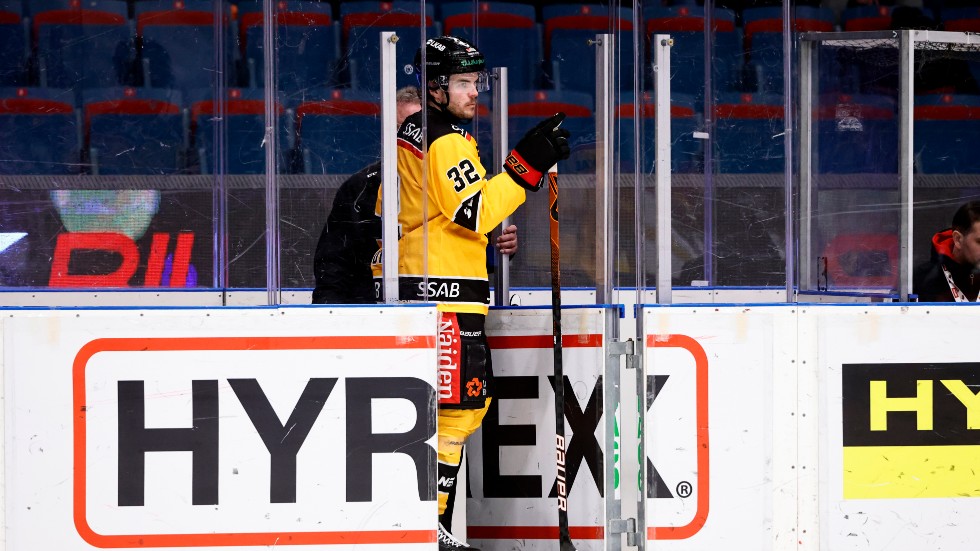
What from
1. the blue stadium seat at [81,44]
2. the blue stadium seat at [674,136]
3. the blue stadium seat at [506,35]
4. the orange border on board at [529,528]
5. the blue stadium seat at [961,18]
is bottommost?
the orange border on board at [529,528]

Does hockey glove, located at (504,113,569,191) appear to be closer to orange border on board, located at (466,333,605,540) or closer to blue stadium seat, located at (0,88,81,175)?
orange border on board, located at (466,333,605,540)

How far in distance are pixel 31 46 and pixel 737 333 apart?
2194 mm

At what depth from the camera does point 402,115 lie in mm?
3092

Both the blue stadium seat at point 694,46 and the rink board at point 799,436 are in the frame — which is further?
the blue stadium seat at point 694,46

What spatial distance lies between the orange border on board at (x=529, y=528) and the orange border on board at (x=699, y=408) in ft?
1.13

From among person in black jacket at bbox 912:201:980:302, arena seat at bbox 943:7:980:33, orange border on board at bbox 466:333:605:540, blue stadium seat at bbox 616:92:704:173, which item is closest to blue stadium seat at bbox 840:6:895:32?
arena seat at bbox 943:7:980:33

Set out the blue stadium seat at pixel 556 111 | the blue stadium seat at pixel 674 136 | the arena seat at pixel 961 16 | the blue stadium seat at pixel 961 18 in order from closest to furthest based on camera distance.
Answer: 1. the blue stadium seat at pixel 674 136
2. the blue stadium seat at pixel 556 111
3. the blue stadium seat at pixel 961 18
4. the arena seat at pixel 961 16

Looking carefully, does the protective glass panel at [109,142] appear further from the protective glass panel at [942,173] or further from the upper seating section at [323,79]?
the protective glass panel at [942,173]

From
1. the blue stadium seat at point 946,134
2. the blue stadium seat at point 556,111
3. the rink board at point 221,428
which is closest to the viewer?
the rink board at point 221,428

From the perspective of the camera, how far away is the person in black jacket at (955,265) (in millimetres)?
3250

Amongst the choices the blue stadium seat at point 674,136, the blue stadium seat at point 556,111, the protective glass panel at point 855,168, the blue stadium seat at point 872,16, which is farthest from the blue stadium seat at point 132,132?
the blue stadium seat at point 872,16

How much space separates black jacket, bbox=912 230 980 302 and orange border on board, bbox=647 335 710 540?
0.81 metres

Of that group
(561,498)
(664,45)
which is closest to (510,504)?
(561,498)

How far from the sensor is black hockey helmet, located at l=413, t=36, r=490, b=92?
301cm
